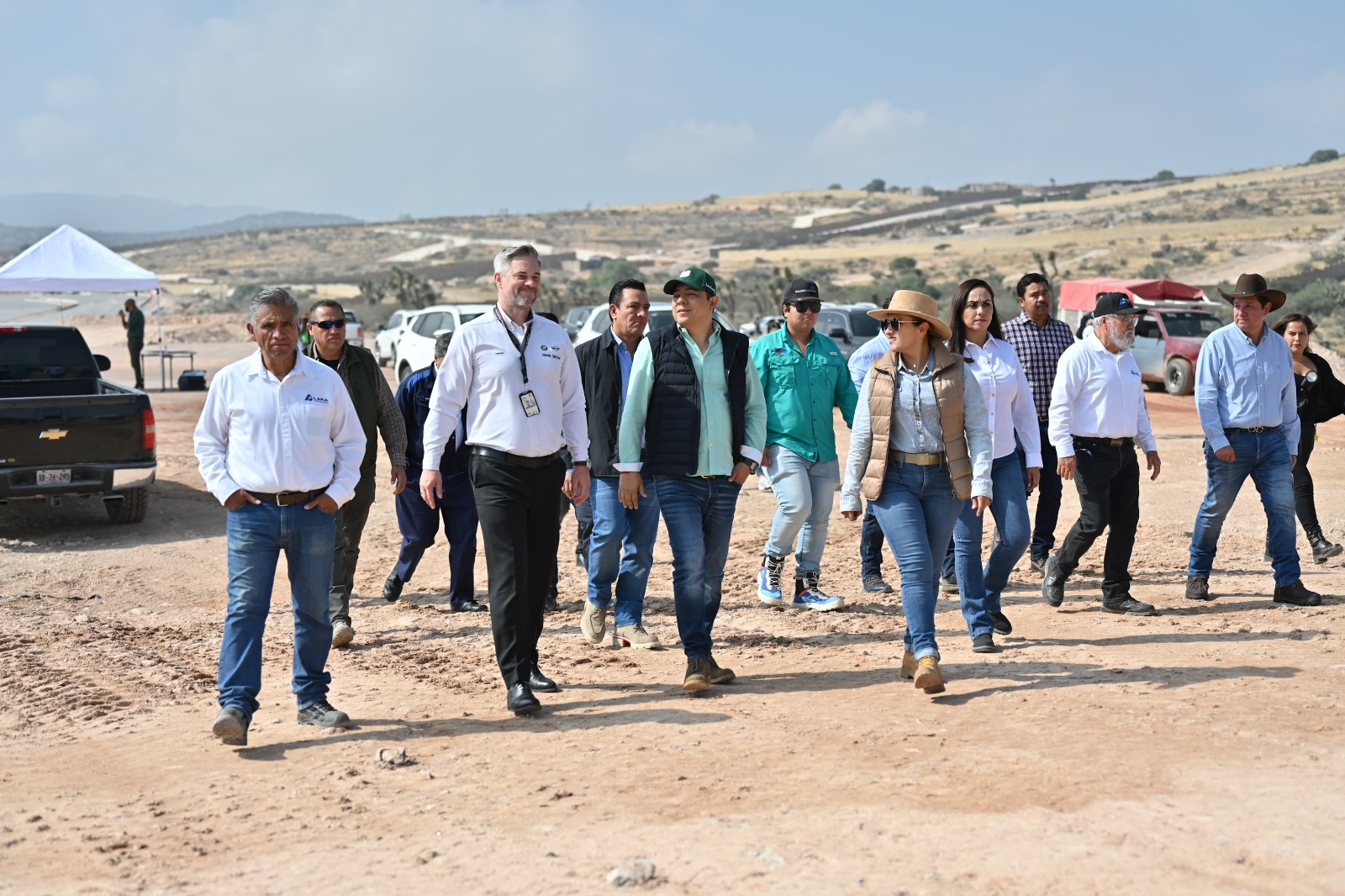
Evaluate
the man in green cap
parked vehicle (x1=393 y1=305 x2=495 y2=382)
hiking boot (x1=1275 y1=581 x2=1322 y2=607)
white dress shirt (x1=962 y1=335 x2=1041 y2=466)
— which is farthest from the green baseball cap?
parked vehicle (x1=393 y1=305 x2=495 y2=382)

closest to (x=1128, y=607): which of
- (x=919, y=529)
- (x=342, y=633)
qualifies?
(x=919, y=529)

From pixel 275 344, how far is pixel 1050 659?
167 inches

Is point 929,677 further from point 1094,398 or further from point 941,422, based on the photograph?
point 1094,398

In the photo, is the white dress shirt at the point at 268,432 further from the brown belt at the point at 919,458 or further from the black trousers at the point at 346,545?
the brown belt at the point at 919,458

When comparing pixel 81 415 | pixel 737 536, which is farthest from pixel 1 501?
pixel 737 536

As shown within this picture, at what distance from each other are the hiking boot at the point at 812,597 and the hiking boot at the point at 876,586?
524mm

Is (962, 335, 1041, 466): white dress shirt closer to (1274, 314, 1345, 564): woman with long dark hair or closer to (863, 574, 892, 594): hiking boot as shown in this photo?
(863, 574, 892, 594): hiking boot

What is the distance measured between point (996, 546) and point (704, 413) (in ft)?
7.32

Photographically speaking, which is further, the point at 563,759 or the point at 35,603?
the point at 35,603

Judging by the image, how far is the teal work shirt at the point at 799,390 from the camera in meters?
8.52

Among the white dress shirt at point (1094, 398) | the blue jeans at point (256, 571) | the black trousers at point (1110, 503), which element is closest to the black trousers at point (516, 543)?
the blue jeans at point (256, 571)

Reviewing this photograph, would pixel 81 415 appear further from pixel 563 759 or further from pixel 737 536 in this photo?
pixel 563 759

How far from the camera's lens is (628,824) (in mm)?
5062

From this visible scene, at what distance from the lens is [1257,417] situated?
8531 millimetres
